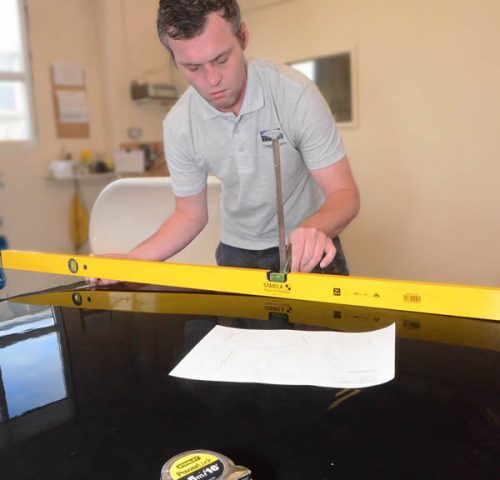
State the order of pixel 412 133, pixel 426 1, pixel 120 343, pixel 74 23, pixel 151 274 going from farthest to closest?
pixel 74 23 < pixel 412 133 < pixel 426 1 < pixel 151 274 < pixel 120 343

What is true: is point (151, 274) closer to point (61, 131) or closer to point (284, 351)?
point (284, 351)

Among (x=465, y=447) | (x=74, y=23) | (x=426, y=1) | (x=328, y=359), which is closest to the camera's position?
(x=465, y=447)

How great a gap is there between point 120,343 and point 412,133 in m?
2.38

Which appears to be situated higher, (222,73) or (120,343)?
(222,73)

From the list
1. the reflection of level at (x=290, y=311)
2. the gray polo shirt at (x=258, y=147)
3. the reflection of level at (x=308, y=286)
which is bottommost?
the reflection of level at (x=290, y=311)

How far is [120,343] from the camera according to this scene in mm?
842

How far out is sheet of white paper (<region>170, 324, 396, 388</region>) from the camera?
67cm

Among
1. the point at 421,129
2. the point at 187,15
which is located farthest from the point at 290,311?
the point at 421,129

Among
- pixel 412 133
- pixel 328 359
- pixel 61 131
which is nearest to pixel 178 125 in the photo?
pixel 328 359

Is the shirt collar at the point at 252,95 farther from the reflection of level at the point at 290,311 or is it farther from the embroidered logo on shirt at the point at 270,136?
the reflection of level at the point at 290,311

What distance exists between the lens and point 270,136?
1.26 meters

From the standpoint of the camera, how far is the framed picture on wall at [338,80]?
2.98 metres

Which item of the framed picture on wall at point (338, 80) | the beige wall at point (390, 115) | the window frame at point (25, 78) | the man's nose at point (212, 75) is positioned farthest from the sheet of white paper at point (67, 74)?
the man's nose at point (212, 75)

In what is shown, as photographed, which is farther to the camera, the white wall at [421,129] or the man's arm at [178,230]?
the white wall at [421,129]
